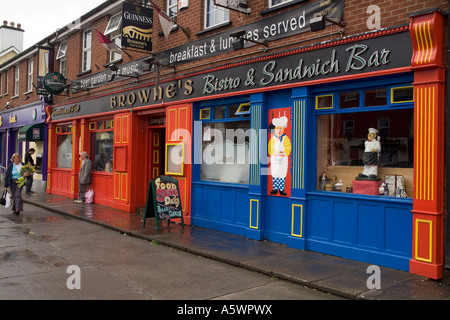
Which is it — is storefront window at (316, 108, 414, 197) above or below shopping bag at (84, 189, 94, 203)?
above

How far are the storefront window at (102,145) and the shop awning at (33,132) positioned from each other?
481 cm

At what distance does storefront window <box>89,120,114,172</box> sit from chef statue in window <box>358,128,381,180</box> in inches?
368

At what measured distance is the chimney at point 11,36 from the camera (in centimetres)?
2836

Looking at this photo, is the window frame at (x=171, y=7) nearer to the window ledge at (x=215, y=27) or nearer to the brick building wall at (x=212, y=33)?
the brick building wall at (x=212, y=33)

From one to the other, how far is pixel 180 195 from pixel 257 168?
2829 mm

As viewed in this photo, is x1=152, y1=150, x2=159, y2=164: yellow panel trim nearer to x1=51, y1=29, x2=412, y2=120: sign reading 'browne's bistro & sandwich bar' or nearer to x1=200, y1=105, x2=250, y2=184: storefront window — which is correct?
x1=51, y1=29, x2=412, y2=120: sign reading 'browne's bistro & sandwich bar'

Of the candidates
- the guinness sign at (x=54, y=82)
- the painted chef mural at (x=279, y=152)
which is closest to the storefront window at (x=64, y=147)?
the guinness sign at (x=54, y=82)

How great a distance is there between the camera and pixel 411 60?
6156mm

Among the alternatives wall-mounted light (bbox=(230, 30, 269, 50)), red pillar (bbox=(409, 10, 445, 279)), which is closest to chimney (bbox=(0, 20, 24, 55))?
wall-mounted light (bbox=(230, 30, 269, 50))

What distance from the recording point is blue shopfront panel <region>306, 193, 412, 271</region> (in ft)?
21.0

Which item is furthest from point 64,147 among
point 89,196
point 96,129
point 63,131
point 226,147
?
point 226,147

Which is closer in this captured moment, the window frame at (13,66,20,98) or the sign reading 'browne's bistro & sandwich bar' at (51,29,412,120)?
the sign reading 'browne's bistro & sandwich bar' at (51,29,412,120)

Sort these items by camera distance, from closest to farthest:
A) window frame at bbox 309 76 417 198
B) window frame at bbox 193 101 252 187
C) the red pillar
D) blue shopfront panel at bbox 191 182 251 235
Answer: the red pillar → window frame at bbox 309 76 417 198 → blue shopfront panel at bbox 191 182 251 235 → window frame at bbox 193 101 252 187

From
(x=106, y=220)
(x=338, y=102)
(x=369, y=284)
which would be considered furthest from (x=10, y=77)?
(x=369, y=284)
